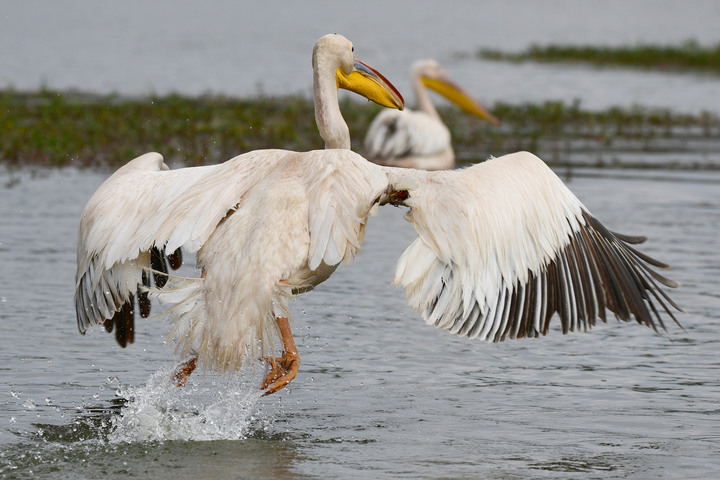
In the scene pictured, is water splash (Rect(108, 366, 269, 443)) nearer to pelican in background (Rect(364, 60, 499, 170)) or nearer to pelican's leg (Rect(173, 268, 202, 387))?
pelican's leg (Rect(173, 268, 202, 387))

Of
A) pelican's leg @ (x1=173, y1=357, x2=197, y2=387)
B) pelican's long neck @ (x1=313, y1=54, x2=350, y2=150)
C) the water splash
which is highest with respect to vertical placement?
pelican's long neck @ (x1=313, y1=54, x2=350, y2=150)

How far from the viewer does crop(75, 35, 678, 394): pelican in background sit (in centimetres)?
471

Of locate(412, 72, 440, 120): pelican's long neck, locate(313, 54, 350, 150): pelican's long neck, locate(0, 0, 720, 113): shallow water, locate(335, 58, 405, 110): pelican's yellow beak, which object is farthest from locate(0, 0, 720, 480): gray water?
locate(0, 0, 720, 113): shallow water

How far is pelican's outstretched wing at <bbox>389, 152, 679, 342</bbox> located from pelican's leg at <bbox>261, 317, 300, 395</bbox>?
553 mm

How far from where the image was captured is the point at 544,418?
16.8 feet

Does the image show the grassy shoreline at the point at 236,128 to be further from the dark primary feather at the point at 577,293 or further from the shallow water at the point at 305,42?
the dark primary feather at the point at 577,293

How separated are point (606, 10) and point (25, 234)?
166ft

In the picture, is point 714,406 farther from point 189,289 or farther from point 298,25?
point 298,25

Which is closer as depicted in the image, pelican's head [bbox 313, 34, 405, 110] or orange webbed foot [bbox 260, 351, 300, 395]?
orange webbed foot [bbox 260, 351, 300, 395]

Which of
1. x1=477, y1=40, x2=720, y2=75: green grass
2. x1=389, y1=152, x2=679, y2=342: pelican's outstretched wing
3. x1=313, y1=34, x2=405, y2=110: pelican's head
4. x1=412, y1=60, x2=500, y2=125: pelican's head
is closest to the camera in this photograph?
x1=389, y1=152, x2=679, y2=342: pelican's outstretched wing

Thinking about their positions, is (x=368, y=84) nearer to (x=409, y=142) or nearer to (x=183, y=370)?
(x=183, y=370)

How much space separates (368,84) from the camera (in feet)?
19.5

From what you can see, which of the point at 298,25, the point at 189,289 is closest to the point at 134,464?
the point at 189,289

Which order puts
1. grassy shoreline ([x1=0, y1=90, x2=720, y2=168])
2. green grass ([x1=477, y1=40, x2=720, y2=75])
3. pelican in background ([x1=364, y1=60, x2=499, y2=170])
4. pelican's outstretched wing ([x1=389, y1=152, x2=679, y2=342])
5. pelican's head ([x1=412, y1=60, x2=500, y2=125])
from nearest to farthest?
pelican's outstretched wing ([x1=389, y1=152, x2=679, y2=342]), grassy shoreline ([x1=0, y1=90, x2=720, y2=168]), pelican in background ([x1=364, y1=60, x2=499, y2=170]), pelican's head ([x1=412, y1=60, x2=500, y2=125]), green grass ([x1=477, y1=40, x2=720, y2=75])
